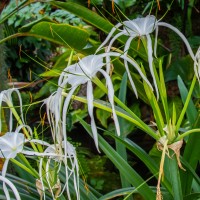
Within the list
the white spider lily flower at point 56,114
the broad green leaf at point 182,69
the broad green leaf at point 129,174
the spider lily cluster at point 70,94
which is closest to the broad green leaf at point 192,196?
the broad green leaf at point 129,174

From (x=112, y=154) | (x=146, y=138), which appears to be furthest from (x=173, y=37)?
(x=112, y=154)

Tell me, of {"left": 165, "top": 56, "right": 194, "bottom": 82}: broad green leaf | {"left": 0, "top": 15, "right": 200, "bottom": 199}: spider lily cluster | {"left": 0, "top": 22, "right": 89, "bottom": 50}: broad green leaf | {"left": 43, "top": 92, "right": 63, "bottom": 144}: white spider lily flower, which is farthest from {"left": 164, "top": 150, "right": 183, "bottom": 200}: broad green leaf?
{"left": 165, "top": 56, "right": 194, "bottom": 82}: broad green leaf

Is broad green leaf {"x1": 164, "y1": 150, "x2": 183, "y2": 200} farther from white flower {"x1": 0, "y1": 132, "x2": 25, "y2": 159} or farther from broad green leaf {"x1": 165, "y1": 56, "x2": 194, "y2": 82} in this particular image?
broad green leaf {"x1": 165, "y1": 56, "x2": 194, "y2": 82}

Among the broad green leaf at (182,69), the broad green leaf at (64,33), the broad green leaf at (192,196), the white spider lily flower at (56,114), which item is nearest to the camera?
the white spider lily flower at (56,114)

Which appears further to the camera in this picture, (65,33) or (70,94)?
(65,33)

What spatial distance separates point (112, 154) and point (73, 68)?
12.0 inches

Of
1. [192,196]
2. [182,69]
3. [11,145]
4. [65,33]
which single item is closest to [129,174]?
[192,196]

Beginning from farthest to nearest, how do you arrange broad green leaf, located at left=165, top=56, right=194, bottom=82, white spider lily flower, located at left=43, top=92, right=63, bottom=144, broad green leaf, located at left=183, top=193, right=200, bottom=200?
broad green leaf, located at left=165, top=56, right=194, bottom=82, broad green leaf, located at left=183, top=193, right=200, bottom=200, white spider lily flower, located at left=43, top=92, right=63, bottom=144

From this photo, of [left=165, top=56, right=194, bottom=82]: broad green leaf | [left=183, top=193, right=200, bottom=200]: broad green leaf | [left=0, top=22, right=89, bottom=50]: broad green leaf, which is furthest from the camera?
[left=165, top=56, right=194, bottom=82]: broad green leaf

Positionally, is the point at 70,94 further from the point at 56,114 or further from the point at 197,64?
the point at 197,64

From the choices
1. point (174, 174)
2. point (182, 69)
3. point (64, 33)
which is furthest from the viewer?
point (182, 69)

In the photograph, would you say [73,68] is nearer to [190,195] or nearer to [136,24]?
[136,24]

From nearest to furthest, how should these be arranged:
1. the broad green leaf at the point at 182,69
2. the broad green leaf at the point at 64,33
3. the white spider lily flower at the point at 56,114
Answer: the white spider lily flower at the point at 56,114, the broad green leaf at the point at 64,33, the broad green leaf at the point at 182,69

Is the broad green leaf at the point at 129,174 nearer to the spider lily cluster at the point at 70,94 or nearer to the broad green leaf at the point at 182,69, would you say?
the spider lily cluster at the point at 70,94
